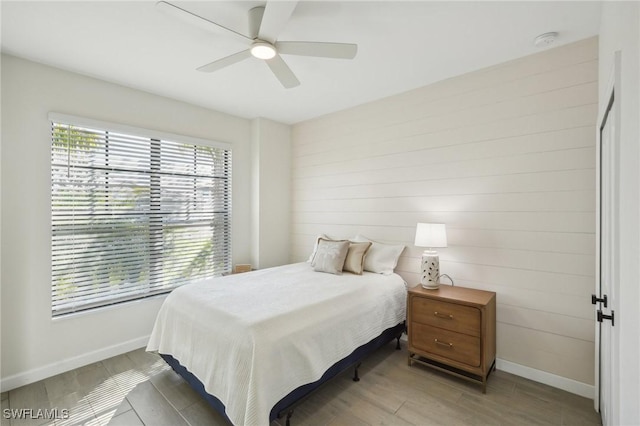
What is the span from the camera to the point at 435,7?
1.92 metres

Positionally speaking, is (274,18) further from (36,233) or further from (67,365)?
(67,365)

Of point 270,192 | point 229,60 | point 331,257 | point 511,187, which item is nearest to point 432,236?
point 511,187

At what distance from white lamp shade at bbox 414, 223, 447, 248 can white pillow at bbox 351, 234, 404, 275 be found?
481 mm

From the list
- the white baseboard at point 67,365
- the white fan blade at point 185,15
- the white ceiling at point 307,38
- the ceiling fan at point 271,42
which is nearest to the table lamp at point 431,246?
the white ceiling at point 307,38

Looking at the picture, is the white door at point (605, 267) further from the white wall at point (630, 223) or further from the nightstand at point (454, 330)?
the nightstand at point (454, 330)

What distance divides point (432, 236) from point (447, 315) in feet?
2.27

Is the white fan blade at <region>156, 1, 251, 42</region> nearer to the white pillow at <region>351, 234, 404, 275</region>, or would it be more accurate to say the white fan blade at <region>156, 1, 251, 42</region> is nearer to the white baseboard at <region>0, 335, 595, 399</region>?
the white pillow at <region>351, 234, 404, 275</region>

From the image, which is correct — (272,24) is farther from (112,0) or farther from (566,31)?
(566,31)

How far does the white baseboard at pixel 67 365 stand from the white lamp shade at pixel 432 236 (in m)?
3.10

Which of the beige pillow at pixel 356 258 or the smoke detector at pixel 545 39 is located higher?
the smoke detector at pixel 545 39

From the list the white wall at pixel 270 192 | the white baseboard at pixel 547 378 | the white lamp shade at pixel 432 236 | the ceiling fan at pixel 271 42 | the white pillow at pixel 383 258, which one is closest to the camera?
the ceiling fan at pixel 271 42

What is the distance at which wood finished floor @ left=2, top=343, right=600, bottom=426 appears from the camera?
2.02 m

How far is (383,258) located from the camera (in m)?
3.22

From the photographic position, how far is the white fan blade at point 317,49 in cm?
196
